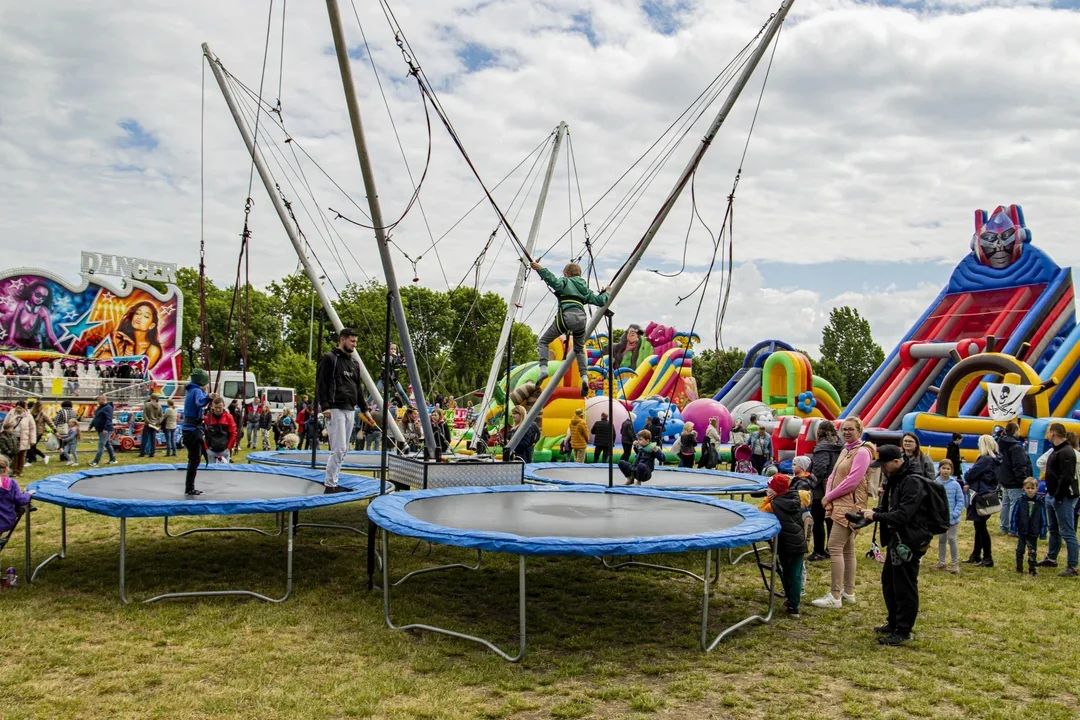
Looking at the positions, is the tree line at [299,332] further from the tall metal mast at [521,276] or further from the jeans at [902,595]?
the jeans at [902,595]

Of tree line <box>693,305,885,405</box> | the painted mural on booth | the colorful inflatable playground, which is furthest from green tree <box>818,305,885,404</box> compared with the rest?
the painted mural on booth

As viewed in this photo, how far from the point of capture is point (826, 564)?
22.6 ft

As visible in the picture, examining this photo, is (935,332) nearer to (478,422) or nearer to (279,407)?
(478,422)

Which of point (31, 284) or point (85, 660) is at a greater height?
point (31, 284)

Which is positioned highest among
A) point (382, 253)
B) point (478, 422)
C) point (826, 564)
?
point (382, 253)

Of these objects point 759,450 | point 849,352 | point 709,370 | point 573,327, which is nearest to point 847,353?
point 849,352

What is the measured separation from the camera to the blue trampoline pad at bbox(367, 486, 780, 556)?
13.7 ft

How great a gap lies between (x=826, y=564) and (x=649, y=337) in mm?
19532

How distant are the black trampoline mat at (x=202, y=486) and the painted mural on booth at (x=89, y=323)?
67.8 feet

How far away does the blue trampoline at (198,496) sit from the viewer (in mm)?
5000

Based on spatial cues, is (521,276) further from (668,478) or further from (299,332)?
(299,332)

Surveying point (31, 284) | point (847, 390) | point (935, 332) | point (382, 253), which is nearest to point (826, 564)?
point (382, 253)

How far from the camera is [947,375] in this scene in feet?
44.7

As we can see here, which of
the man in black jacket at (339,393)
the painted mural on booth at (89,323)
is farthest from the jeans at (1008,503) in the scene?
the painted mural on booth at (89,323)
